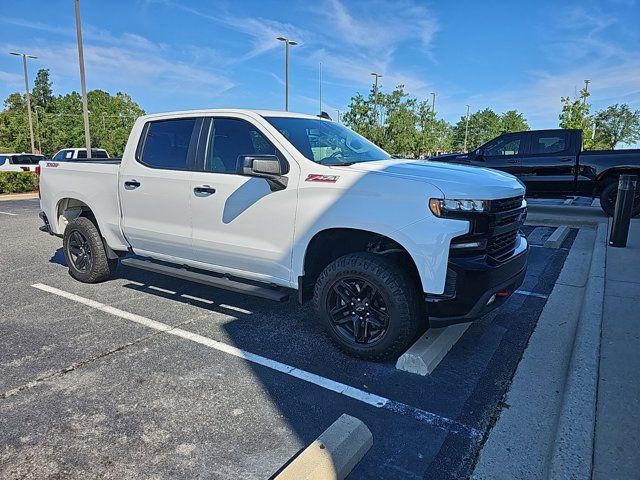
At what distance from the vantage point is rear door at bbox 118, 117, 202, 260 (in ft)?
14.5

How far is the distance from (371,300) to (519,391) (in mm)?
1204

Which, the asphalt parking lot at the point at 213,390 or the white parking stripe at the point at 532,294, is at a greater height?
the white parking stripe at the point at 532,294

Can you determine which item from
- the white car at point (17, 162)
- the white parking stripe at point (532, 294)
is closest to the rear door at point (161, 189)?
the white parking stripe at point (532, 294)

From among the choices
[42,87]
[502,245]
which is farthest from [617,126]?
[42,87]

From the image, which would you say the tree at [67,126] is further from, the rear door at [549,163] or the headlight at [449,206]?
the headlight at [449,206]

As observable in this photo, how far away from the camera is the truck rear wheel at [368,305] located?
3.35 meters

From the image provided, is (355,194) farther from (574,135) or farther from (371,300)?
(574,135)

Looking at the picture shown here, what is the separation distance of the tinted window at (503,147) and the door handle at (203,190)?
917 centimetres

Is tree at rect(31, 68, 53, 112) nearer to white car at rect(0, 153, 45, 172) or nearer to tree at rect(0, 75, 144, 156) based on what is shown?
tree at rect(0, 75, 144, 156)

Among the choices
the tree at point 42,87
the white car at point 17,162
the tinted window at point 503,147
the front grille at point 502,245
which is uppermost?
the tree at point 42,87

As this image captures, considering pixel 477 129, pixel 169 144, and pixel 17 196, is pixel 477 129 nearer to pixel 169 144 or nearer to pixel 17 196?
pixel 17 196

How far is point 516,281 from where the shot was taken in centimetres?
371

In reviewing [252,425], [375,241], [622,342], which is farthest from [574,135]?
[252,425]

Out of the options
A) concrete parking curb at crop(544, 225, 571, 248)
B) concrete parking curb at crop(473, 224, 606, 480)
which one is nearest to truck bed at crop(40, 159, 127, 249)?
concrete parking curb at crop(473, 224, 606, 480)
